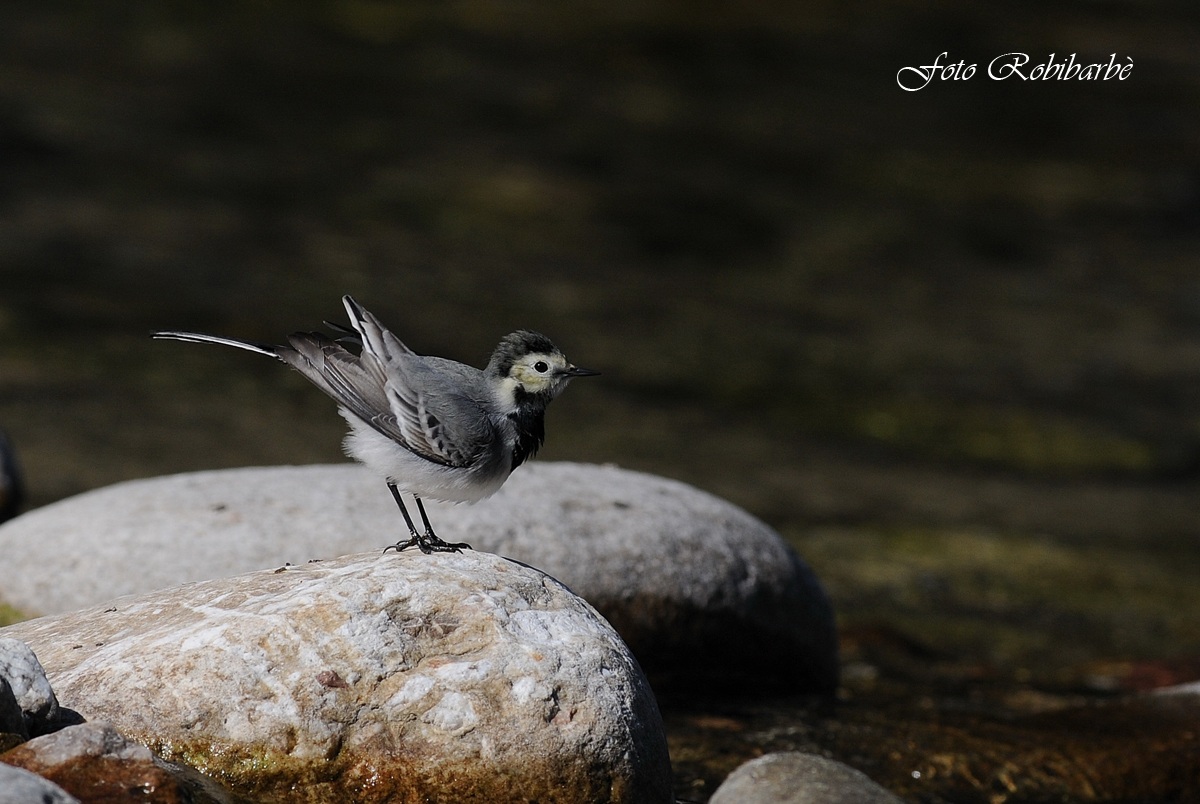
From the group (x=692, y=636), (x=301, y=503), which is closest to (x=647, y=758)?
(x=692, y=636)

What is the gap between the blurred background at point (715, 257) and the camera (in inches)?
408

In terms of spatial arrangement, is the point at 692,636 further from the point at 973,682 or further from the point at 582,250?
the point at 582,250

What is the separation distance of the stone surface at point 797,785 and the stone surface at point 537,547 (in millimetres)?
1440

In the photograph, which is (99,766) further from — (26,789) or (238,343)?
(238,343)

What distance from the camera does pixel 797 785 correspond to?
4.91 meters

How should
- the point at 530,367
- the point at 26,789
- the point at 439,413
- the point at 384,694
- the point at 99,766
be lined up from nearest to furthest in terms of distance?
the point at 26,789 < the point at 99,766 < the point at 384,694 < the point at 439,413 < the point at 530,367

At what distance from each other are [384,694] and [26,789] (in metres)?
1.27

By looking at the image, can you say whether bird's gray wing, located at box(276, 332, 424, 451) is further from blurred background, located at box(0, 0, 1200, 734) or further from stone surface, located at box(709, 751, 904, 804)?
blurred background, located at box(0, 0, 1200, 734)

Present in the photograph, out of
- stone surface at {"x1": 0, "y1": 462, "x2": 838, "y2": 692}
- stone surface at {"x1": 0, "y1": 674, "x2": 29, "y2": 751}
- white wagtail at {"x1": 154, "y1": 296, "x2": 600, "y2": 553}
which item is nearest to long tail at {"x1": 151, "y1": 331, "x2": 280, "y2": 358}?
white wagtail at {"x1": 154, "y1": 296, "x2": 600, "y2": 553}

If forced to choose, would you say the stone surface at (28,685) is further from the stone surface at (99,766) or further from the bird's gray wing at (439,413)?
the bird's gray wing at (439,413)

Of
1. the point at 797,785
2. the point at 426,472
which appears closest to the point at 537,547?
the point at 426,472

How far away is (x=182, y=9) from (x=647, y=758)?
1999 cm

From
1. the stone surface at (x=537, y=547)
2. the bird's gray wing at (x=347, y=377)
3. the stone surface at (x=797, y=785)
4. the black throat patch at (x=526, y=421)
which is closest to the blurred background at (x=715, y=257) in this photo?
the stone surface at (x=537, y=547)

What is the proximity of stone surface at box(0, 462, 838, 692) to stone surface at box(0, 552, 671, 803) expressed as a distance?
4.42 ft
